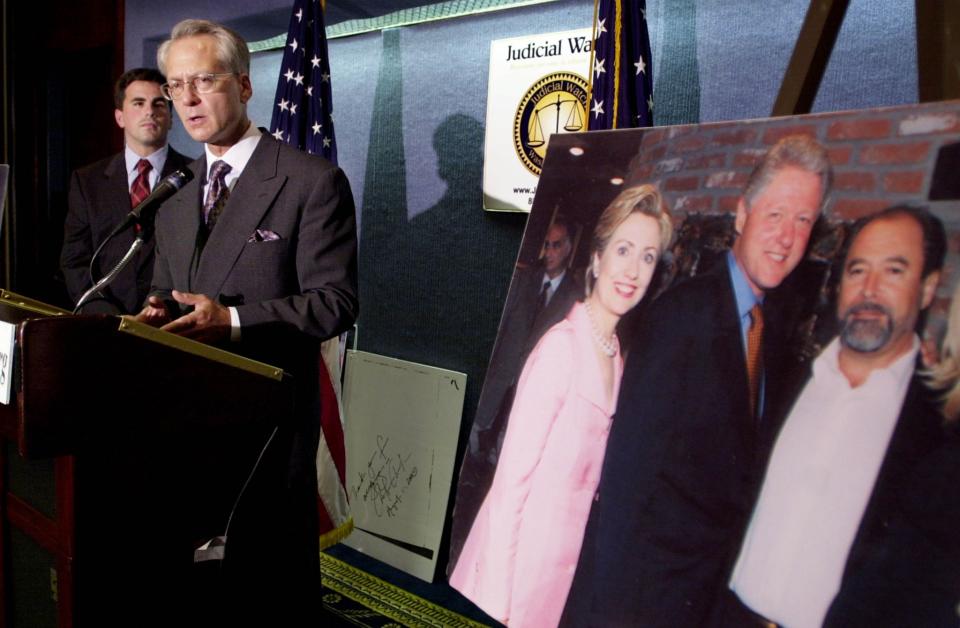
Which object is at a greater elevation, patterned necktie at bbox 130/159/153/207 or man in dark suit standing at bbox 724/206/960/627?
patterned necktie at bbox 130/159/153/207

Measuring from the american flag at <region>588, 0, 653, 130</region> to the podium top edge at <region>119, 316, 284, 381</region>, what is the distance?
131 cm

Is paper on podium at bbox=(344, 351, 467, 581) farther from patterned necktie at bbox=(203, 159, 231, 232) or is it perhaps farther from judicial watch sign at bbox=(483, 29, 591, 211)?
patterned necktie at bbox=(203, 159, 231, 232)

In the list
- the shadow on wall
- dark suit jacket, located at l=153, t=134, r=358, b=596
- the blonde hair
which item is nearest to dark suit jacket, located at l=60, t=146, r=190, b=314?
the shadow on wall

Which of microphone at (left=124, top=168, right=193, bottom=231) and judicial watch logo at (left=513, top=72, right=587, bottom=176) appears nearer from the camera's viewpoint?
microphone at (left=124, top=168, right=193, bottom=231)

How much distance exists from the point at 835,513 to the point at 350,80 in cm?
303

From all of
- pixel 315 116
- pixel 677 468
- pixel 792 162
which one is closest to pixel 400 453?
pixel 315 116

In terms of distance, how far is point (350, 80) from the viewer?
133 inches

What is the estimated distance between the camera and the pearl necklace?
105cm

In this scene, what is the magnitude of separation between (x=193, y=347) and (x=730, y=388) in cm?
83

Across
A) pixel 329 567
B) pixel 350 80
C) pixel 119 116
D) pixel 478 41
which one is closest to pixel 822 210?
pixel 478 41

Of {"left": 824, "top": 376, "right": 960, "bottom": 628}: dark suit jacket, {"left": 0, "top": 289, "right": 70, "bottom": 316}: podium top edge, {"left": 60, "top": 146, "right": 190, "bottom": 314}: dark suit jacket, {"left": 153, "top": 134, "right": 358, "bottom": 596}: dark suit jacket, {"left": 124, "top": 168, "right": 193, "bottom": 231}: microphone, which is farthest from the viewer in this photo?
{"left": 60, "top": 146, "right": 190, "bottom": 314}: dark suit jacket

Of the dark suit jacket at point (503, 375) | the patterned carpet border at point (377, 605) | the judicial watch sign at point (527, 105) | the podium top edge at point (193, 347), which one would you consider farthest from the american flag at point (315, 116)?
the dark suit jacket at point (503, 375)

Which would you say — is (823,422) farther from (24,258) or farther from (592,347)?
(24,258)

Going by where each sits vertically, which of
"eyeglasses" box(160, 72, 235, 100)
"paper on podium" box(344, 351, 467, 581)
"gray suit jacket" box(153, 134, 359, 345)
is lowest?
"paper on podium" box(344, 351, 467, 581)
